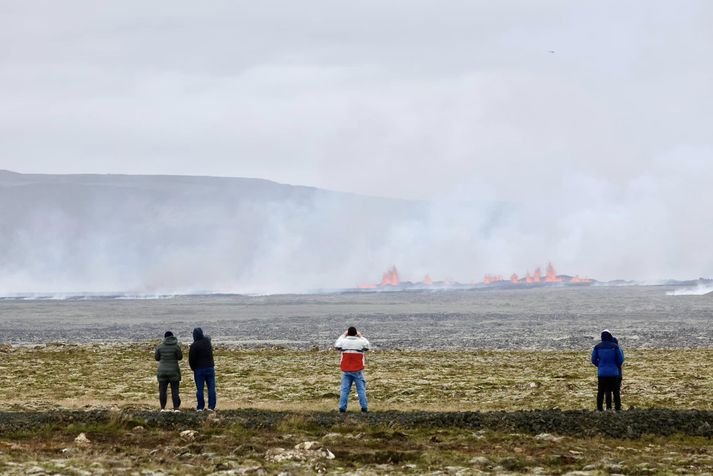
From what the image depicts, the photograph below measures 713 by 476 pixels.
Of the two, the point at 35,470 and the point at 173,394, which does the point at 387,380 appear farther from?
the point at 35,470

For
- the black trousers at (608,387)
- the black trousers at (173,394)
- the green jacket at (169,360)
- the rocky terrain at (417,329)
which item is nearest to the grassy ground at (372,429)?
the black trousers at (173,394)

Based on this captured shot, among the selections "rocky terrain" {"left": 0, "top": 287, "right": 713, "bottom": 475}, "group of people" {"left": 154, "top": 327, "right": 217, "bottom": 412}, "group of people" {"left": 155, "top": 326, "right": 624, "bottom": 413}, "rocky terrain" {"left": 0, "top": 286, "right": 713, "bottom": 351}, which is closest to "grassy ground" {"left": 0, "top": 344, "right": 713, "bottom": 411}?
"rocky terrain" {"left": 0, "top": 287, "right": 713, "bottom": 475}

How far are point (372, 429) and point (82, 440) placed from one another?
5.78m

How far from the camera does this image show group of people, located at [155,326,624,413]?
25.1 meters

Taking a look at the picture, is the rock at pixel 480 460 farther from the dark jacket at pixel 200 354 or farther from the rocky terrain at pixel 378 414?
the dark jacket at pixel 200 354

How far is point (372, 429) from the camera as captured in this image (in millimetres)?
21906

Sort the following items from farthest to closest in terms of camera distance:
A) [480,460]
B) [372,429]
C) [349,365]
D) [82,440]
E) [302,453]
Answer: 1. [349,365]
2. [372,429]
3. [82,440]
4. [302,453]
5. [480,460]

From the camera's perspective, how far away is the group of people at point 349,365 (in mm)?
25109

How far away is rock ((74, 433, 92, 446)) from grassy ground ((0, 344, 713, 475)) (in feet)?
0.49

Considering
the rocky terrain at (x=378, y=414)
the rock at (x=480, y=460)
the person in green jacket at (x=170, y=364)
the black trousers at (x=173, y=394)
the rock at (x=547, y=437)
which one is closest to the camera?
the rock at (x=480, y=460)

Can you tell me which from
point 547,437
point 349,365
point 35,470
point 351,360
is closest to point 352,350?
point 351,360

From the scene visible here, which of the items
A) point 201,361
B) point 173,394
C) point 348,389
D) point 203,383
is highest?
point 201,361

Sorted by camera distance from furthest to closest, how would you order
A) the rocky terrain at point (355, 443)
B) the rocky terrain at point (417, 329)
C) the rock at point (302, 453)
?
the rocky terrain at point (417, 329)
the rock at point (302, 453)
the rocky terrain at point (355, 443)

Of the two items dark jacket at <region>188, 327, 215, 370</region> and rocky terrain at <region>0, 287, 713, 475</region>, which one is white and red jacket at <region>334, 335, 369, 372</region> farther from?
dark jacket at <region>188, 327, 215, 370</region>
